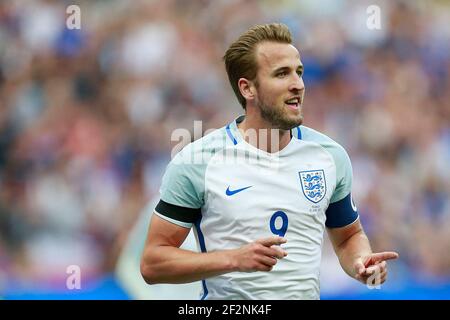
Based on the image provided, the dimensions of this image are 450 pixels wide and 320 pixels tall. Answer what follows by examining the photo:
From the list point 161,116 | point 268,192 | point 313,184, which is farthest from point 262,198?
point 161,116

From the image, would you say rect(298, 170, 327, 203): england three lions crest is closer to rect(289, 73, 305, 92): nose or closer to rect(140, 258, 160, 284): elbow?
rect(289, 73, 305, 92): nose

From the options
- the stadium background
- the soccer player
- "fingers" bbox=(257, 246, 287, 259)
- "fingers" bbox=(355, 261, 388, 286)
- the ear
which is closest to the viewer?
"fingers" bbox=(257, 246, 287, 259)

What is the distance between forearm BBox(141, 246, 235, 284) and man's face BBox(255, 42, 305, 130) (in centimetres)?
78

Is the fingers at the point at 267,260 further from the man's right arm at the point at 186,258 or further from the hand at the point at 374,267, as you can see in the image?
the hand at the point at 374,267

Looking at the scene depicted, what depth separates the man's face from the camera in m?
3.76

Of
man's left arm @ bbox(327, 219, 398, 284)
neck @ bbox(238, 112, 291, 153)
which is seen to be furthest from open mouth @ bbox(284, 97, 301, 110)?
man's left arm @ bbox(327, 219, 398, 284)

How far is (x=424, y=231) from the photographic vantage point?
241 inches

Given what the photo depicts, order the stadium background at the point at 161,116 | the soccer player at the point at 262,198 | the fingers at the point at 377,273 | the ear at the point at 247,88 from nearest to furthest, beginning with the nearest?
the fingers at the point at 377,273 → the soccer player at the point at 262,198 → the ear at the point at 247,88 → the stadium background at the point at 161,116

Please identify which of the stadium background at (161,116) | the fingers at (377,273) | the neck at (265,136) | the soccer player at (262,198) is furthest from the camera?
the stadium background at (161,116)

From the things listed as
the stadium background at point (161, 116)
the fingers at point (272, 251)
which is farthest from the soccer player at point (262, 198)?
the stadium background at point (161, 116)

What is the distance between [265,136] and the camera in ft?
12.6

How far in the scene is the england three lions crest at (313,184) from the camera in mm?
3719

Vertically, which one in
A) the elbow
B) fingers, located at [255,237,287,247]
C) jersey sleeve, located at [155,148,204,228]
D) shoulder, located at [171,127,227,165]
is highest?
shoulder, located at [171,127,227,165]

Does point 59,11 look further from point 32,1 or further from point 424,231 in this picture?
point 424,231
